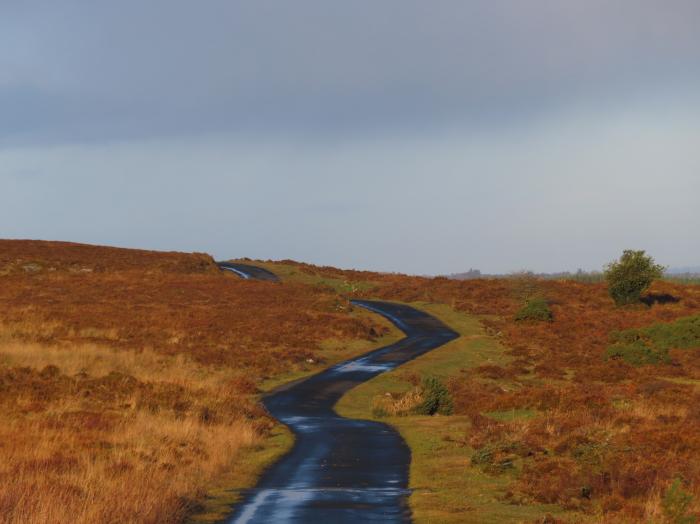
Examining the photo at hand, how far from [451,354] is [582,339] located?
36.6 ft

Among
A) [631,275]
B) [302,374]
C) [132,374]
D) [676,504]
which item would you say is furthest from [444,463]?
[631,275]

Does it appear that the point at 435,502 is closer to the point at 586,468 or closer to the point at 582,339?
the point at 586,468

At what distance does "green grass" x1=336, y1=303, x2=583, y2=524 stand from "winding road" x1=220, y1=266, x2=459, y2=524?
0.43 m

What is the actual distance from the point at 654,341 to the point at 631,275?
19627 millimetres

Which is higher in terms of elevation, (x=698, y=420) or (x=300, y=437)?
(x=698, y=420)

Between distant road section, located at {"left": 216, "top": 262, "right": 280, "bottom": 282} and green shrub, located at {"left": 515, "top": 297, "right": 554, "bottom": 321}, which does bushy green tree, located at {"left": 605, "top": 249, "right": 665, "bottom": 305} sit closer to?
→ green shrub, located at {"left": 515, "top": 297, "right": 554, "bottom": 321}

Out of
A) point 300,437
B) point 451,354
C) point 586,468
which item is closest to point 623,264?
point 451,354

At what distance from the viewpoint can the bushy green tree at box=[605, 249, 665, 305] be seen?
228ft

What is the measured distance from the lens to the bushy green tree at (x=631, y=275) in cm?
6938

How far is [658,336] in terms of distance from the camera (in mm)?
51781

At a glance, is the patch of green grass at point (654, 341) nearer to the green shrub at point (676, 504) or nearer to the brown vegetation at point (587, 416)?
the brown vegetation at point (587, 416)

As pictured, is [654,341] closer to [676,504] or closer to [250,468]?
[250,468]

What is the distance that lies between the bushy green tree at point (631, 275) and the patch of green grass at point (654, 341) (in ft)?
52.2

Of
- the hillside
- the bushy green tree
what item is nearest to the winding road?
the hillside
